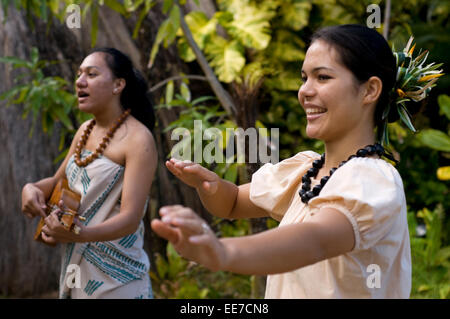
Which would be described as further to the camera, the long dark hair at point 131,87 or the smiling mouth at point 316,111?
the long dark hair at point 131,87

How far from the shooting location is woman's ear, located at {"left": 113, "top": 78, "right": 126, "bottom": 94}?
2.57 meters

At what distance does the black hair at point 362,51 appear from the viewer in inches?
56.2

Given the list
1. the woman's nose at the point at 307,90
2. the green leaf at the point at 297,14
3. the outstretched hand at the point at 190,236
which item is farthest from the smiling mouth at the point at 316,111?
the green leaf at the point at 297,14

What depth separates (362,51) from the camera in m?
1.43

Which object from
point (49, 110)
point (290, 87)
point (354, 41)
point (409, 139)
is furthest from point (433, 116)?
point (354, 41)

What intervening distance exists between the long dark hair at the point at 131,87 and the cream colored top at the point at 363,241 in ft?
4.37

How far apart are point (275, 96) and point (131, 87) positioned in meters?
2.44

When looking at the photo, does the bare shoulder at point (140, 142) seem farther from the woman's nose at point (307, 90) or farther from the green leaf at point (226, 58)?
the green leaf at point (226, 58)

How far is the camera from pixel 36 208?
2.52m

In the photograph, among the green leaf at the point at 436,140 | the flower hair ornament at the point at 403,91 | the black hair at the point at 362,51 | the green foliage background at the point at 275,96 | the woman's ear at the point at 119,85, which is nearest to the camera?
the black hair at the point at 362,51

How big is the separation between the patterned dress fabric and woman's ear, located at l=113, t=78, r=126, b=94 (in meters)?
0.31

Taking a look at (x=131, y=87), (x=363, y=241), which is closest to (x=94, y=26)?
(x=131, y=87)

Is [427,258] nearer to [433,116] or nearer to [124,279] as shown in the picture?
[433,116]

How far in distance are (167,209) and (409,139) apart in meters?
4.07
